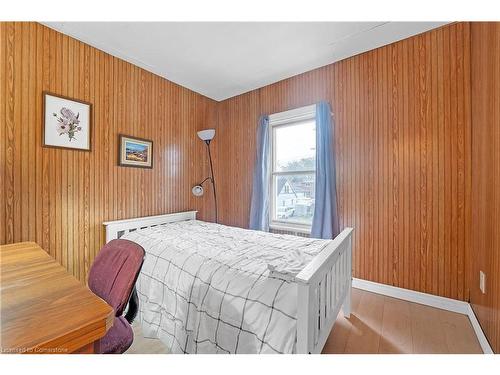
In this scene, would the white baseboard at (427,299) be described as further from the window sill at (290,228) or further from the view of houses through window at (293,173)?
the view of houses through window at (293,173)

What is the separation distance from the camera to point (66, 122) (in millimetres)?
1990

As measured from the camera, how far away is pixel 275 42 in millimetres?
2133

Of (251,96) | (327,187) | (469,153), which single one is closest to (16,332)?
(327,187)

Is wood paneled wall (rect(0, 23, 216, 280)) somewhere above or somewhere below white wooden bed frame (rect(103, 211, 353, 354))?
above

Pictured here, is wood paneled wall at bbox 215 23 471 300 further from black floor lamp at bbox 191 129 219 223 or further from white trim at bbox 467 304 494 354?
black floor lamp at bbox 191 129 219 223

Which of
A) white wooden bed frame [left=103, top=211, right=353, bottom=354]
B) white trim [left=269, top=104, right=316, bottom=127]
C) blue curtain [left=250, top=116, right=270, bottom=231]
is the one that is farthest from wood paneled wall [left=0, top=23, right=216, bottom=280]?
white wooden bed frame [left=103, top=211, right=353, bottom=354]

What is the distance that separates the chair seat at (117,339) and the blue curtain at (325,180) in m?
1.99

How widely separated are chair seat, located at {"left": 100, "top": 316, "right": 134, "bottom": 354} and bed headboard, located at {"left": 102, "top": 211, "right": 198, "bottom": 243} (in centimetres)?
142

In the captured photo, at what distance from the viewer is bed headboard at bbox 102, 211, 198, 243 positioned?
7.23 feet

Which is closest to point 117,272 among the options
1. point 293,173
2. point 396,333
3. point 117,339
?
point 117,339

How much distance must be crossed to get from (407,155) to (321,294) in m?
1.68

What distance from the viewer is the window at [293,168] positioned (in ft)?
8.96

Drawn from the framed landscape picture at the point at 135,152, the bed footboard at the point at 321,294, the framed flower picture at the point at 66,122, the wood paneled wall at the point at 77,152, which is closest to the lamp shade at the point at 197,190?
the wood paneled wall at the point at 77,152
